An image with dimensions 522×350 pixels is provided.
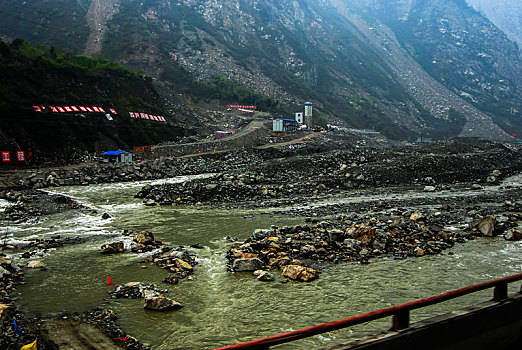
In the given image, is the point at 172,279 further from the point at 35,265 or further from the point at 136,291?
the point at 35,265

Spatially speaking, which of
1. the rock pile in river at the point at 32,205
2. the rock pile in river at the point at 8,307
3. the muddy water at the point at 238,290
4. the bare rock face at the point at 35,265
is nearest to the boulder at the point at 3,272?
the rock pile in river at the point at 8,307

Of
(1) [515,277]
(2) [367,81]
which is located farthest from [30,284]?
(2) [367,81]

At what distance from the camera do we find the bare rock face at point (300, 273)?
40.6ft

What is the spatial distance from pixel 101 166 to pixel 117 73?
29.5 meters

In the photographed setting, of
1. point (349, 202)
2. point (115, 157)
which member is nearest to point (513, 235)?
point (349, 202)

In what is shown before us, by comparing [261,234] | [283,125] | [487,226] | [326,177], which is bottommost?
[261,234]

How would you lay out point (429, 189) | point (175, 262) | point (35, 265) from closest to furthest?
point (35, 265)
point (175, 262)
point (429, 189)

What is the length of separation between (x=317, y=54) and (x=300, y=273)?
449 ft

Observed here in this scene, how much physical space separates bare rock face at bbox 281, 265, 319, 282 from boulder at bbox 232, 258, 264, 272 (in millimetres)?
1012

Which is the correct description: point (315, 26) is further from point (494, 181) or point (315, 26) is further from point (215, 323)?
point (215, 323)

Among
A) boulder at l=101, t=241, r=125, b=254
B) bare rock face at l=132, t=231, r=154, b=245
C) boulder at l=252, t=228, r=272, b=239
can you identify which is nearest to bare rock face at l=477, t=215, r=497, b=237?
boulder at l=252, t=228, r=272, b=239

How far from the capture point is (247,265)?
13.4 m

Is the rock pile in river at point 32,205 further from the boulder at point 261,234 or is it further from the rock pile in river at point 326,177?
the boulder at point 261,234

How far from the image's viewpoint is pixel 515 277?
230 inches
